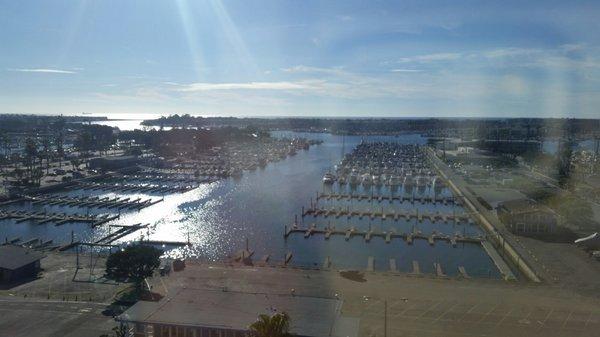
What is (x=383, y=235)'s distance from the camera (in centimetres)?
1628

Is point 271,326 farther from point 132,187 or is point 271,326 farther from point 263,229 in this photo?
point 132,187

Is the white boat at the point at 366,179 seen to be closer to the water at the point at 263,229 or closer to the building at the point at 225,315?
the water at the point at 263,229

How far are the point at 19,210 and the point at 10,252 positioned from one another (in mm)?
10092

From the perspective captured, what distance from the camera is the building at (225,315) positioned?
6.49m

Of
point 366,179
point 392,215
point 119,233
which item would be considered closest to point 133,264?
point 119,233

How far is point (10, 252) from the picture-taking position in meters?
11.2

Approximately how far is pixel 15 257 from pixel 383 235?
10.5m

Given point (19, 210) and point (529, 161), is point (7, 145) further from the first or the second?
point (529, 161)

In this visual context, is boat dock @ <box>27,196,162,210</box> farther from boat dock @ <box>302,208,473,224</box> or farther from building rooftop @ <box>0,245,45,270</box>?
building rooftop @ <box>0,245,45,270</box>

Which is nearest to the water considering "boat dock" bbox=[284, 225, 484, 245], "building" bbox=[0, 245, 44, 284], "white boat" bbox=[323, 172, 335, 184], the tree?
"boat dock" bbox=[284, 225, 484, 245]

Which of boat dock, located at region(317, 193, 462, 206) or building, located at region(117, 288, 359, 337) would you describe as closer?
building, located at region(117, 288, 359, 337)

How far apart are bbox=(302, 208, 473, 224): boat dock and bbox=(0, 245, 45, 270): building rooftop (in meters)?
10.2

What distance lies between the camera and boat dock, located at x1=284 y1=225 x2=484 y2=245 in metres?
15.6

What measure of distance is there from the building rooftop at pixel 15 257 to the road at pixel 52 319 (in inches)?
59.8
